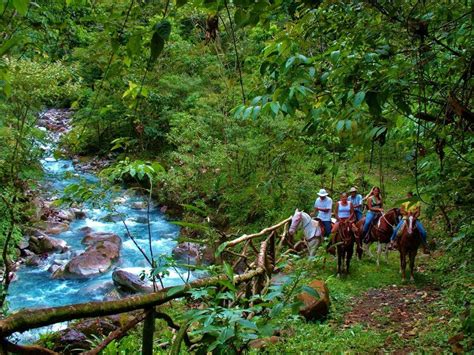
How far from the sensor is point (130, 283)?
11.2 meters

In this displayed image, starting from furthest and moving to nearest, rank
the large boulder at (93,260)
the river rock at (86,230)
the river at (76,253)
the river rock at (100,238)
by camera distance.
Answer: the river rock at (86,230) → the river rock at (100,238) → the large boulder at (93,260) → the river at (76,253)

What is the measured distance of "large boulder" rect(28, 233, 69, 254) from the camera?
1367 centimetres

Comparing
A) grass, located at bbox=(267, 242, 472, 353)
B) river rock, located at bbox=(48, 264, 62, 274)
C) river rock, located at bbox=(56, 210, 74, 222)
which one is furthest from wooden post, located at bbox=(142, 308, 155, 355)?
river rock, located at bbox=(56, 210, 74, 222)

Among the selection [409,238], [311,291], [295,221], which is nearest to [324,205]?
[295,221]

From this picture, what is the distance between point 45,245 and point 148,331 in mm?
12965

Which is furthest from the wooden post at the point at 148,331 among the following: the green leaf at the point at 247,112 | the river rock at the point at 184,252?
the river rock at the point at 184,252

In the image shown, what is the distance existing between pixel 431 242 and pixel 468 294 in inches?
244

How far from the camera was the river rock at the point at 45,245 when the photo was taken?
13.7 m

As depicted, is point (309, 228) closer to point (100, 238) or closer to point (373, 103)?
point (100, 238)

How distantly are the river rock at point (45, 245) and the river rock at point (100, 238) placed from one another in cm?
70

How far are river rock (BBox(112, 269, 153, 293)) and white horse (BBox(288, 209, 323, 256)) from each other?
402 cm

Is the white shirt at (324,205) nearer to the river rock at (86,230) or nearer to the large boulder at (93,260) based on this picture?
the large boulder at (93,260)

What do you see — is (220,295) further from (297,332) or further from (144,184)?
(144,184)

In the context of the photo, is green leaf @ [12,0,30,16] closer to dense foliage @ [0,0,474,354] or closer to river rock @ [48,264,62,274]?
dense foliage @ [0,0,474,354]
